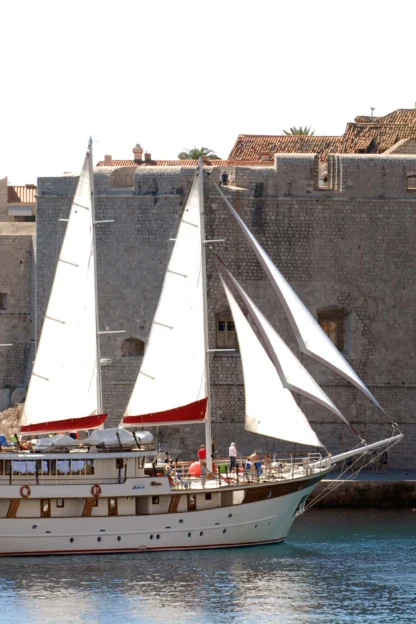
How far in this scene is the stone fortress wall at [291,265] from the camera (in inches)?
1898

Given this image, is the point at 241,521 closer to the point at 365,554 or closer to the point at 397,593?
the point at 365,554

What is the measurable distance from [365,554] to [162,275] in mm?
11877

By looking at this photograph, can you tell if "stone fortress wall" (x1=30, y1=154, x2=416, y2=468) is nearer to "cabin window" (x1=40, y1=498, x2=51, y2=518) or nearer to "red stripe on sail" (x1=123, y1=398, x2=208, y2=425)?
"red stripe on sail" (x1=123, y1=398, x2=208, y2=425)

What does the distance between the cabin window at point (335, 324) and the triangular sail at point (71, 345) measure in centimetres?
1005

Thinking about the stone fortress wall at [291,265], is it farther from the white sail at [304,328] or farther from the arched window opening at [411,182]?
the white sail at [304,328]

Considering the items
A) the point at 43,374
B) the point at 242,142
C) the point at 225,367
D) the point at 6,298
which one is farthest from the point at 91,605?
the point at 242,142

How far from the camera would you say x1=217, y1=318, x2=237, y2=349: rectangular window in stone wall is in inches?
1898

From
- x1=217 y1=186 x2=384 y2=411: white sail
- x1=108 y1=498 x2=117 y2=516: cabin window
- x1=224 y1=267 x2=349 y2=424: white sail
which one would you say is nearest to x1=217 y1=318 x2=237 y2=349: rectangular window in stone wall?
x1=224 y1=267 x2=349 y2=424: white sail

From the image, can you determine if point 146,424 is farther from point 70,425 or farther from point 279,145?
point 279,145

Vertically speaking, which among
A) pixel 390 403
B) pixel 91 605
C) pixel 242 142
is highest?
pixel 242 142

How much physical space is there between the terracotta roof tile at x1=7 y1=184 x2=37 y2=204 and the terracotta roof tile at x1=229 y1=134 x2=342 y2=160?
38.6 ft

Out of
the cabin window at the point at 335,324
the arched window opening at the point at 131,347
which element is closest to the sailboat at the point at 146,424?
the arched window opening at the point at 131,347

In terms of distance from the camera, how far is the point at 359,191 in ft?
159

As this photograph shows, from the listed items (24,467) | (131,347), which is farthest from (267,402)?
(131,347)
